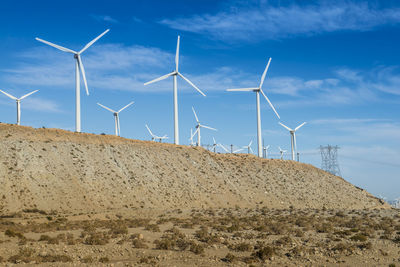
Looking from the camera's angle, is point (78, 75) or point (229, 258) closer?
point (229, 258)

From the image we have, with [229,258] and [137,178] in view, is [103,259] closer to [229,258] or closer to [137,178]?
[229,258]

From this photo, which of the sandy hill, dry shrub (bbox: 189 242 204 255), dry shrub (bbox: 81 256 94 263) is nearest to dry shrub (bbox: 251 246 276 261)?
dry shrub (bbox: 189 242 204 255)

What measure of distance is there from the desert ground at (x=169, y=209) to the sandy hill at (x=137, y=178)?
25 cm

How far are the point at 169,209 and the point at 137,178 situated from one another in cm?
1095

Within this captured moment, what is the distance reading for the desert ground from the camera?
1072 inches

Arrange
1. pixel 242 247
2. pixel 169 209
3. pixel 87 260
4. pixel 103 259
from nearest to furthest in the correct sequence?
pixel 87 260
pixel 103 259
pixel 242 247
pixel 169 209

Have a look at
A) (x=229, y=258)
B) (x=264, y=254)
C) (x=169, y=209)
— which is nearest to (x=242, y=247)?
(x=264, y=254)

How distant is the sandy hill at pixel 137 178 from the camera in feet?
206

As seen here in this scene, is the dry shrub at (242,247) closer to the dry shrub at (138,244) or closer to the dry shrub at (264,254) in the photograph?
the dry shrub at (264,254)

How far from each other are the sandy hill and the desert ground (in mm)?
248

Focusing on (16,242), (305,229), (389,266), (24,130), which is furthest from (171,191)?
(389,266)

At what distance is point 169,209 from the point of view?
6881 centimetres

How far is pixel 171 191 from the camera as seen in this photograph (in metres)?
77.0

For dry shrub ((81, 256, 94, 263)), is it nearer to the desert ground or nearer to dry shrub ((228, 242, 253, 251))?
the desert ground
